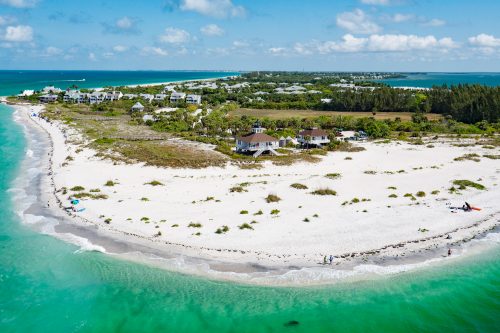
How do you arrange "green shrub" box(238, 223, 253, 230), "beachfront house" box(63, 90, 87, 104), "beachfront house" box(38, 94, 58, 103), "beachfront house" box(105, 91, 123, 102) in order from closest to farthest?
"green shrub" box(238, 223, 253, 230), "beachfront house" box(63, 90, 87, 104), "beachfront house" box(105, 91, 123, 102), "beachfront house" box(38, 94, 58, 103)

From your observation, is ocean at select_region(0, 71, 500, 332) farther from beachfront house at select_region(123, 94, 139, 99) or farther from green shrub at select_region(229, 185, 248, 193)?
beachfront house at select_region(123, 94, 139, 99)

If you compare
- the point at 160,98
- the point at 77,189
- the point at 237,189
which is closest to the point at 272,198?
the point at 237,189

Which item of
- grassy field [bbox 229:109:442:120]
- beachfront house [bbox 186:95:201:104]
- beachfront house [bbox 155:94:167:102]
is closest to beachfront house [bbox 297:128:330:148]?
grassy field [bbox 229:109:442:120]

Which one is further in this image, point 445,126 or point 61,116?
point 61,116

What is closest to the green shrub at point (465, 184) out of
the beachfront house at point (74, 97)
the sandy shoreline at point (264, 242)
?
the sandy shoreline at point (264, 242)

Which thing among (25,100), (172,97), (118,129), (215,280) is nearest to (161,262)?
(215,280)

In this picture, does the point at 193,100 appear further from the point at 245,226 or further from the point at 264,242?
the point at 264,242

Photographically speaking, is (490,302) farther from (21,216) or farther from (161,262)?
(21,216)
